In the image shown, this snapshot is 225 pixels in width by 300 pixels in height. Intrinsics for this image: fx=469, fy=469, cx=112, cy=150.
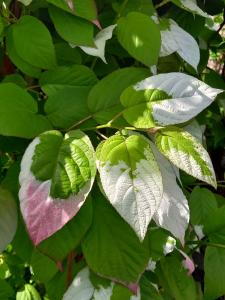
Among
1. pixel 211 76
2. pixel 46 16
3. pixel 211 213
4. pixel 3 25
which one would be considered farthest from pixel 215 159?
pixel 3 25

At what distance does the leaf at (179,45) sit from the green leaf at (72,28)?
5.0 inches

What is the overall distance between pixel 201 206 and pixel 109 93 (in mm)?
323

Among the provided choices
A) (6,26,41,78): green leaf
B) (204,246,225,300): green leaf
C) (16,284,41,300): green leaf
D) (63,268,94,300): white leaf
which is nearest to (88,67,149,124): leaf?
(6,26,41,78): green leaf

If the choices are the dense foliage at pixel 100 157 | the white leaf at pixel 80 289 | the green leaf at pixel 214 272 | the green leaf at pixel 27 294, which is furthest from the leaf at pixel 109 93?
the green leaf at pixel 27 294

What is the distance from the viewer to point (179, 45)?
719 mm

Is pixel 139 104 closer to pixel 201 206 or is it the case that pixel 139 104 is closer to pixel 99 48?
pixel 99 48

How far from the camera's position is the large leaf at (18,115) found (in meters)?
0.54

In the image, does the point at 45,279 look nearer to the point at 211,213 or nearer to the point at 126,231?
the point at 126,231

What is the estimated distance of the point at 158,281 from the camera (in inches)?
30.0

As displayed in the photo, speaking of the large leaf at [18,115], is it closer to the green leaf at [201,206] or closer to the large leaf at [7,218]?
the large leaf at [7,218]

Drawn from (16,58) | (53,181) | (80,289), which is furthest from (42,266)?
(16,58)

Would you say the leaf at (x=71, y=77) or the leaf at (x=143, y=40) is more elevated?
the leaf at (x=143, y=40)

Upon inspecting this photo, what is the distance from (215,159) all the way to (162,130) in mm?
866

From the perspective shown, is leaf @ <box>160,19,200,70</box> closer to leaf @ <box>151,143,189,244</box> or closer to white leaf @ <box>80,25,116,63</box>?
white leaf @ <box>80,25,116,63</box>
